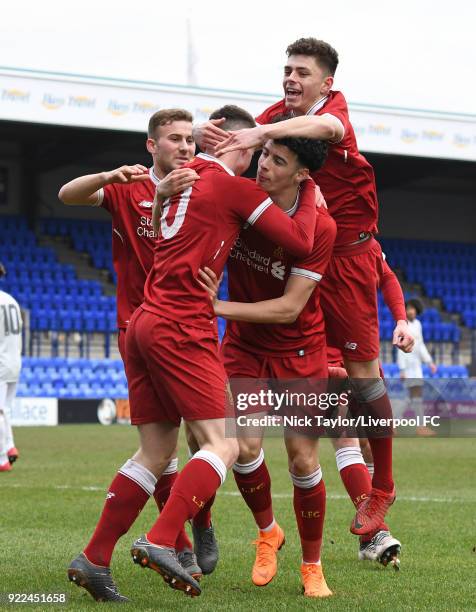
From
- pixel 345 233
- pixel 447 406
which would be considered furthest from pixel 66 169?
pixel 345 233

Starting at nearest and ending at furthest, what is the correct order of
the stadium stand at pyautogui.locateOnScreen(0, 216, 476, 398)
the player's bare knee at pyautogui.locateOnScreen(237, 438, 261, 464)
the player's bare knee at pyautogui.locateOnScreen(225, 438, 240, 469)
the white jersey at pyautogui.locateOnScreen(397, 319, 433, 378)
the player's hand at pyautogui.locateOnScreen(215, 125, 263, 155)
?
the player's bare knee at pyautogui.locateOnScreen(225, 438, 240, 469), the player's hand at pyautogui.locateOnScreen(215, 125, 263, 155), the player's bare knee at pyautogui.locateOnScreen(237, 438, 261, 464), the white jersey at pyautogui.locateOnScreen(397, 319, 433, 378), the stadium stand at pyautogui.locateOnScreen(0, 216, 476, 398)

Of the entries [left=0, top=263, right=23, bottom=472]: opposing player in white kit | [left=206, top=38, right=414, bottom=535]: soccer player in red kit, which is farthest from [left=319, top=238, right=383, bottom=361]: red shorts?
[left=0, top=263, right=23, bottom=472]: opposing player in white kit

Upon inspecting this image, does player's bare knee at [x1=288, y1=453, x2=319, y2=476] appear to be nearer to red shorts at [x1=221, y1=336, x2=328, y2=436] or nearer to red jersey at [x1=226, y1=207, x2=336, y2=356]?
red shorts at [x1=221, y1=336, x2=328, y2=436]

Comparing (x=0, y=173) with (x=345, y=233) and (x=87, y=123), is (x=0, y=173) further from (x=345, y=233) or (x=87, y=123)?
(x=345, y=233)

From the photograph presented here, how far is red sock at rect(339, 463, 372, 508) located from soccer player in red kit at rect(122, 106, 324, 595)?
5.63 ft

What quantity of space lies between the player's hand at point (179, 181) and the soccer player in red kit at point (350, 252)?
974mm

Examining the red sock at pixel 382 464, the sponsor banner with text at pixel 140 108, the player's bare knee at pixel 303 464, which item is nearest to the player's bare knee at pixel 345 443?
the red sock at pixel 382 464

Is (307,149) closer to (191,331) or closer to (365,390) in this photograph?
(191,331)

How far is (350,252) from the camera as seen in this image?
19.6 feet

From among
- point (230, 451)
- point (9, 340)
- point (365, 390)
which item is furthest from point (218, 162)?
point (9, 340)

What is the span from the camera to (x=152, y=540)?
14.1 feet

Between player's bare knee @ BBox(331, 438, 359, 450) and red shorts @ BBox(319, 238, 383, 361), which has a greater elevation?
red shorts @ BBox(319, 238, 383, 361)

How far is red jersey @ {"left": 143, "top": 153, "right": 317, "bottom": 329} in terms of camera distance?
15.0 feet

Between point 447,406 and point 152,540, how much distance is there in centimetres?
1532
